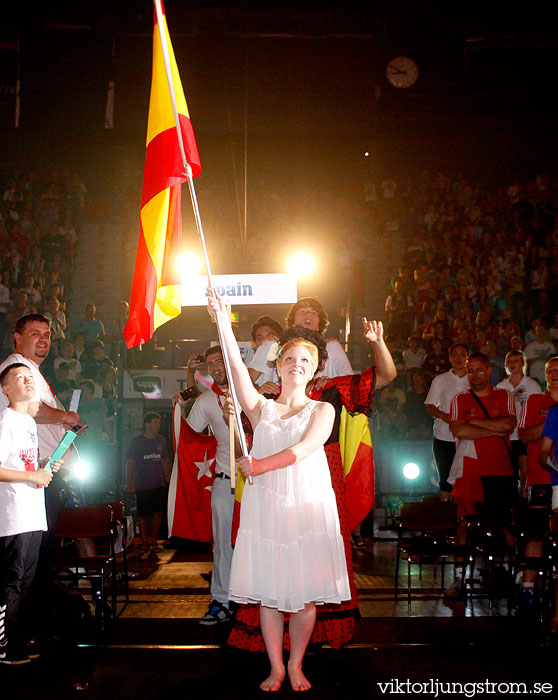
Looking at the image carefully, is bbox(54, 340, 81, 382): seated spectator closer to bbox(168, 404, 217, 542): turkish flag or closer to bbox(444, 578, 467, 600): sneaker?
bbox(168, 404, 217, 542): turkish flag

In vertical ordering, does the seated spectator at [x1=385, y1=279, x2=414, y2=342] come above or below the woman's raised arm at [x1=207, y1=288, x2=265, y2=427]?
above

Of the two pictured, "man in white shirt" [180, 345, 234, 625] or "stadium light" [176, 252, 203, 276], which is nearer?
"man in white shirt" [180, 345, 234, 625]

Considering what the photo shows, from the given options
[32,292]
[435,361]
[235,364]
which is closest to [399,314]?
[435,361]

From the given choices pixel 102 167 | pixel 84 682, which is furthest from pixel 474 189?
pixel 84 682

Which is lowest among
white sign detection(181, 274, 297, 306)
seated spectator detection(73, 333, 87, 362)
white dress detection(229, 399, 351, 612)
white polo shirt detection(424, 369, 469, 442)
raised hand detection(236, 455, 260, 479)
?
white dress detection(229, 399, 351, 612)

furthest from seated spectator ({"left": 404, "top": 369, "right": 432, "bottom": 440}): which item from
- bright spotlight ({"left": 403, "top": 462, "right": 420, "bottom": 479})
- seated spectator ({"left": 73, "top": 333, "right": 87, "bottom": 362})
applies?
seated spectator ({"left": 73, "top": 333, "right": 87, "bottom": 362})

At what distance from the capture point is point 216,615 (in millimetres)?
5062

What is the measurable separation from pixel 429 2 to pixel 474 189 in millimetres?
4032

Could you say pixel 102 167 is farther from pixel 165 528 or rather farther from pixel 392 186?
pixel 165 528

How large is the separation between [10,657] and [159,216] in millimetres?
2716

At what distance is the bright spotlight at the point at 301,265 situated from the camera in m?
13.3

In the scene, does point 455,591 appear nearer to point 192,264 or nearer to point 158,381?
point 158,381

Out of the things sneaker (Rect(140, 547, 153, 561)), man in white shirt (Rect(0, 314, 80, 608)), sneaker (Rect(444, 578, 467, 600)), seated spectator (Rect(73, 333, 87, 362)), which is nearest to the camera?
man in white shirt (Rect(0, 314, 80, 608))

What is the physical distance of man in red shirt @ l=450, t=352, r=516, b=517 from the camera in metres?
6.21
